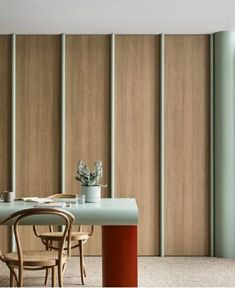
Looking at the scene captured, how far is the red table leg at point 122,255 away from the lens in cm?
442

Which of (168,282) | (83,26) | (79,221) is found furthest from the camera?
(83,26)

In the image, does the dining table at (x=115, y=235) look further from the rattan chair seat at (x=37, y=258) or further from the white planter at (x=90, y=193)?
the white planter at (x=90, y=193)

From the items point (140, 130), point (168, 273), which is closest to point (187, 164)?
point (140, 130)

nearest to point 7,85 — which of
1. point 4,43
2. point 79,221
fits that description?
point 4,43

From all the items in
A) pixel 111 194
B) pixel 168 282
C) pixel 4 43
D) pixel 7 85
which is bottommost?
pixel 168 282

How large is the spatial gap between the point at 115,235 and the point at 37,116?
2914 mm

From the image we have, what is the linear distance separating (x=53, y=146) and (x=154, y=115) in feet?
4.31

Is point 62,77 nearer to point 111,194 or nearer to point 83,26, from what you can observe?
point 83,26

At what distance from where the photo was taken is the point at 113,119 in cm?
694

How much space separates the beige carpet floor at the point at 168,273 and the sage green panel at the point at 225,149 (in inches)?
11.9

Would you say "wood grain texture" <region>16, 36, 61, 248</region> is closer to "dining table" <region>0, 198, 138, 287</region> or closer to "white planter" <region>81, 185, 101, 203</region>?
"white planter" <region>81, 185, 101, 203</region>

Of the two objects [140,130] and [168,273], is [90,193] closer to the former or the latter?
[168,273]

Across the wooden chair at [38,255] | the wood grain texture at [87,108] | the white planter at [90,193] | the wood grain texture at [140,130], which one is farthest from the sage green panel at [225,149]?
the wooden chair at [38,255]

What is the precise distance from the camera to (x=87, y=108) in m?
6.96
